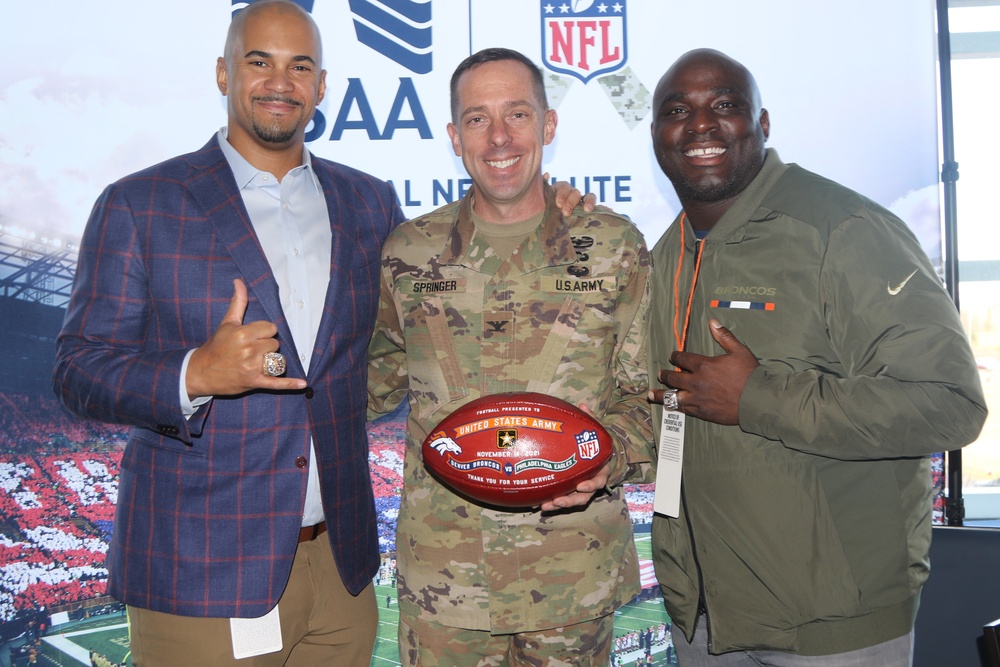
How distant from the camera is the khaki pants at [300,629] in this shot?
1.62 meters

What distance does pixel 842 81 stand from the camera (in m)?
2.82

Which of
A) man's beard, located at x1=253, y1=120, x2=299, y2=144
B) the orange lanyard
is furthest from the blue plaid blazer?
the orange lanyard

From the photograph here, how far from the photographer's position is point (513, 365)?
1.77 m

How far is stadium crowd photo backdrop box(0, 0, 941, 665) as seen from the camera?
2775mm

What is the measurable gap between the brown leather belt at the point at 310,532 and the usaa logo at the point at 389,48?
1.54m

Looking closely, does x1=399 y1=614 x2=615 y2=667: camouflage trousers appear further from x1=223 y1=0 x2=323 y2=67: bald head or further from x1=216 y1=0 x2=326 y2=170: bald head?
x1=223 y1=0 x2=323 y2=67: bald head

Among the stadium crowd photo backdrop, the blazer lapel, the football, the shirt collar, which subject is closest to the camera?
the football

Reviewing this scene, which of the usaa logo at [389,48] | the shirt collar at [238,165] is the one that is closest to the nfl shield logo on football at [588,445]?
the shirt collar at [238,165]

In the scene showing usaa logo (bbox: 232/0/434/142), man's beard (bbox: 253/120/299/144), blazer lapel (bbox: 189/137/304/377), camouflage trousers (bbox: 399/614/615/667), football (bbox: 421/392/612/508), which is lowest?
camouflage trousers (bbox: 399/614/615/667)

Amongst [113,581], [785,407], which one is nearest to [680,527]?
[785,407]

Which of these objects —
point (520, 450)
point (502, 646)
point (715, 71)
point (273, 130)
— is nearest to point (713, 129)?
point (715, 71)

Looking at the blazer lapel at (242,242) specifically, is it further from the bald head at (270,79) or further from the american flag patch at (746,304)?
the american flag patch at (746,304)

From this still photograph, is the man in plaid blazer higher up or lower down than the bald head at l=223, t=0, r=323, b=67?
lower down

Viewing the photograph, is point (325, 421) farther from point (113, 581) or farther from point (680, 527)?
point (680, 527)
